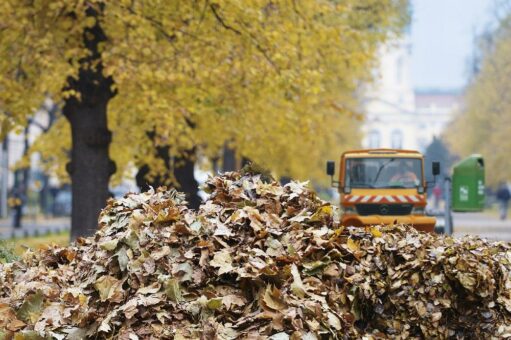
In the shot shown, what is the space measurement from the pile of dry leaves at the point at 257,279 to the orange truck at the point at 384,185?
438 inches

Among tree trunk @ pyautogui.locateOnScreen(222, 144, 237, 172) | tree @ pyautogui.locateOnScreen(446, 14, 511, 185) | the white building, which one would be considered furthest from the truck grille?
the white building

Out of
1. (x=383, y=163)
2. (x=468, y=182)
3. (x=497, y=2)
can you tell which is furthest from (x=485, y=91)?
(x=383, y=163)

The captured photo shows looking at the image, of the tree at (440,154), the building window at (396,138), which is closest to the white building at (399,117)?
the building window at (396,138)

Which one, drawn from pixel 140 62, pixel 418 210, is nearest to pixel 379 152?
pixel 418 210

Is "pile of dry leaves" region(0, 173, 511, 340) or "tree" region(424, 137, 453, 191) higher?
"tree" region(424, 137, 453, 191)

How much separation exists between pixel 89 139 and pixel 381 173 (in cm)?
570

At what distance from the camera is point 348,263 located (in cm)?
753

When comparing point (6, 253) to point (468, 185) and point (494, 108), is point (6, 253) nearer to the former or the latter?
point (468, 185)

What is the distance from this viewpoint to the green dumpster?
76.5 feet

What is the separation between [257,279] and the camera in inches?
275

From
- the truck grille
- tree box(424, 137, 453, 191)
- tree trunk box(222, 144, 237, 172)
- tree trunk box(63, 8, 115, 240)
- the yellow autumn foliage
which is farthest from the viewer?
tree box(424, 137, 453, 191)

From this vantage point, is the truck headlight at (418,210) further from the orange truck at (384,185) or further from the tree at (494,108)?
the tree at (494,108)

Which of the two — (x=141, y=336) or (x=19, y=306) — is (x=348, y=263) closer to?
(x=141, y=336)

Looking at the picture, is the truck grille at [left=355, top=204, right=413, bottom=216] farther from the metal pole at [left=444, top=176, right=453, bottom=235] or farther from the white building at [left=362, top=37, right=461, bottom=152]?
the white building at [left=362, top=37, right=461, bottom=152]
